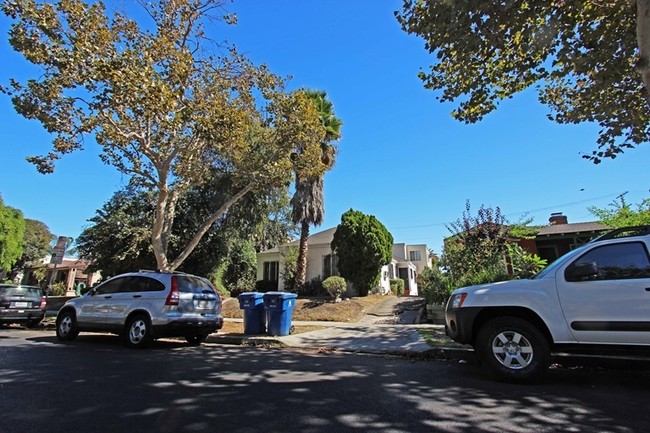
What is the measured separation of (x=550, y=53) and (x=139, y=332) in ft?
39.6

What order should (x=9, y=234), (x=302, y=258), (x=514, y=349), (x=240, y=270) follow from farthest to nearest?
(x=9, y=234) → (x=240, y=270) → (x=302, y=258) → (x=514, y=349)

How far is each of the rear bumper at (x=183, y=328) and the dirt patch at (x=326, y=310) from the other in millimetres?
5859

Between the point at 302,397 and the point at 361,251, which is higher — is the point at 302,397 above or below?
below

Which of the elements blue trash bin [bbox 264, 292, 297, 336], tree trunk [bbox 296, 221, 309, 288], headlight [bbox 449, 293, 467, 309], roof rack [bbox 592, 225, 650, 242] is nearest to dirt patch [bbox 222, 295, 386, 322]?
tree trunk [bbox 296, 221, 309, 288]

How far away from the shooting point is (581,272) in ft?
16.5

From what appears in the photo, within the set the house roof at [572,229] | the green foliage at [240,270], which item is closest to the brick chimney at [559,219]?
the house roof at [572,229]

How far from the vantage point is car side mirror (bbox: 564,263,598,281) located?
195 inches

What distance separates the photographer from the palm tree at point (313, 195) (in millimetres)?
20984

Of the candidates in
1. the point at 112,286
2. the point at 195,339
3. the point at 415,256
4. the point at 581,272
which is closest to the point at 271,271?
the point at 195,339

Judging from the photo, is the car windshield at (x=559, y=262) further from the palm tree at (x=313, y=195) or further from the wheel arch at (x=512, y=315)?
the palm tree at (x=313, y=195)

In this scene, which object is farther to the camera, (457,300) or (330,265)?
(330,265)

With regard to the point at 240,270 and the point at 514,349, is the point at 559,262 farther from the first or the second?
the point at 240,270

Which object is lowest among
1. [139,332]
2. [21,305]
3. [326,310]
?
[139,332]

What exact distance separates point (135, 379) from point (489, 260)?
37.0 feet
